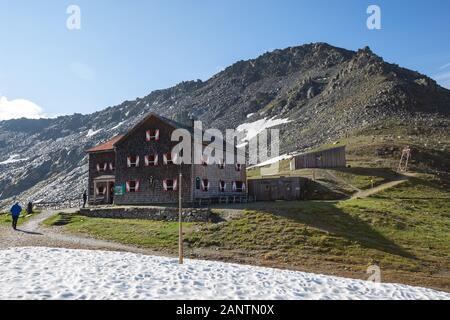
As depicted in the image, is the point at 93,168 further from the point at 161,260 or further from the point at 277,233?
the point at 161,260

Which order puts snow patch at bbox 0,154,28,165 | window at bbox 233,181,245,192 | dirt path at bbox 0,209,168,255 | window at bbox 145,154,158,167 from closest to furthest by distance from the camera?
dirt path at bbox 0,209,168,255 → window at bbox 145,154,158,167 → window at bbox 233,181,245,192 → snow patch at bbox 0,154,28,165

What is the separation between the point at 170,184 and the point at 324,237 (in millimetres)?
17362

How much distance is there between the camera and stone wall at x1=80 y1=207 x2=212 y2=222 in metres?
31.0

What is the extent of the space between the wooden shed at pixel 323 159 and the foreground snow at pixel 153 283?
4147 cm

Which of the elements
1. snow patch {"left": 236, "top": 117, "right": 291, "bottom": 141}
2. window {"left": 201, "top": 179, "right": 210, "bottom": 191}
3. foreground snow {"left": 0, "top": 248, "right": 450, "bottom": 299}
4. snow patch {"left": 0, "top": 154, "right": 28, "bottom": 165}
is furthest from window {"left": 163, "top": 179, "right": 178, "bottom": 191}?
snow patch {"left": 0, "top": 154, "right": 28, "bottom": 165}

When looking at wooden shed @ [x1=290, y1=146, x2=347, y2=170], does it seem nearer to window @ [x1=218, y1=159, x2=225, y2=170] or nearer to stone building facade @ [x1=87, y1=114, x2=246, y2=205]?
stone building facade @ [x1=87, y1=114, x2=246, y2=205]

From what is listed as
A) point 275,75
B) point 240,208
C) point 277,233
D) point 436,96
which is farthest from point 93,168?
point 275,75

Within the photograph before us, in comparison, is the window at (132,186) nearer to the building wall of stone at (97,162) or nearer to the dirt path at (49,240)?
the building wall of stone at (97,162)

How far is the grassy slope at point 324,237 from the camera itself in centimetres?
2153

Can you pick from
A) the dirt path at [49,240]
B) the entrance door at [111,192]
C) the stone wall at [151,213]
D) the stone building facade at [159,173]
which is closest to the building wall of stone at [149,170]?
the stone building facade at [159,173]

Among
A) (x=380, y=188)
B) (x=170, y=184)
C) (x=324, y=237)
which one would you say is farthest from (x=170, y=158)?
(x=380, y=188)

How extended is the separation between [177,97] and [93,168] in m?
149

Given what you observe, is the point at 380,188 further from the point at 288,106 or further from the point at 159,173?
the point at 288,106

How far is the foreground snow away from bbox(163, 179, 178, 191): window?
66.3ft
